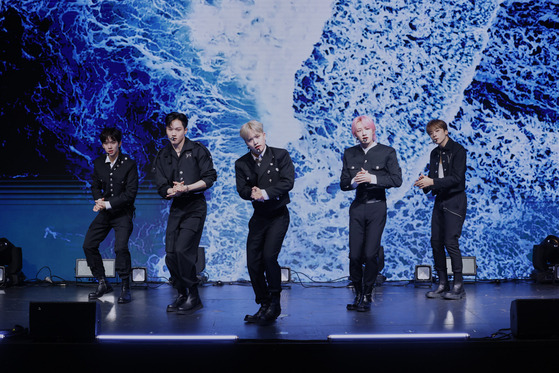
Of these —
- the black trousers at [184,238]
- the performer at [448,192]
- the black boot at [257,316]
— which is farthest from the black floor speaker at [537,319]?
the black trousers at [184,238]

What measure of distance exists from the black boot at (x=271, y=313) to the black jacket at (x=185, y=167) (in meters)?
1.19

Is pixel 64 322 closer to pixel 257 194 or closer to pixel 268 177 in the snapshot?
pixel 257 194

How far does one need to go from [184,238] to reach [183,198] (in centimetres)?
36

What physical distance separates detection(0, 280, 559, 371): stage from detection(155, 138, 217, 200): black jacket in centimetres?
115

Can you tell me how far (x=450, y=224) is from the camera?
5742mm

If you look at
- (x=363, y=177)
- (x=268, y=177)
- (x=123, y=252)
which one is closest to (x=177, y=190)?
(x=268, y=177)

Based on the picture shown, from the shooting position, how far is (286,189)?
451 cm

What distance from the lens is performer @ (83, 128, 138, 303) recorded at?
5.82 metres

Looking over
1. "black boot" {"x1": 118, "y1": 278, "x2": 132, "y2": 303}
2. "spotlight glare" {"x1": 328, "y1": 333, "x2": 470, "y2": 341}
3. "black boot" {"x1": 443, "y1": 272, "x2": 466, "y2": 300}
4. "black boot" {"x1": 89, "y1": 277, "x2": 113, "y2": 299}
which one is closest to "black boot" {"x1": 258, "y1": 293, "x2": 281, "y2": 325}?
"spotlight glare" {"x1": 328, "y1": 333, "x2": 470, "y2": 341}

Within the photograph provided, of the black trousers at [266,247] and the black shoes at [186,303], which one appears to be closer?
the black trousers at [266,247]

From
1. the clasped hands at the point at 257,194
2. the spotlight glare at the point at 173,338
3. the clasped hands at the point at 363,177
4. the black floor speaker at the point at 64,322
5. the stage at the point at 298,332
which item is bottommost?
the stage at the point at 298,332

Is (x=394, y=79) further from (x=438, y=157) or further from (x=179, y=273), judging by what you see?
(x=179, y=273)

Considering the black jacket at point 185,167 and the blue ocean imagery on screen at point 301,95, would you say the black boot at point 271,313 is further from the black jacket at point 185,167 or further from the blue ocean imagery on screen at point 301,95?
the blue ocean imagery on screen at point 301,95

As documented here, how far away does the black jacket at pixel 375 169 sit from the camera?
16.6ft
